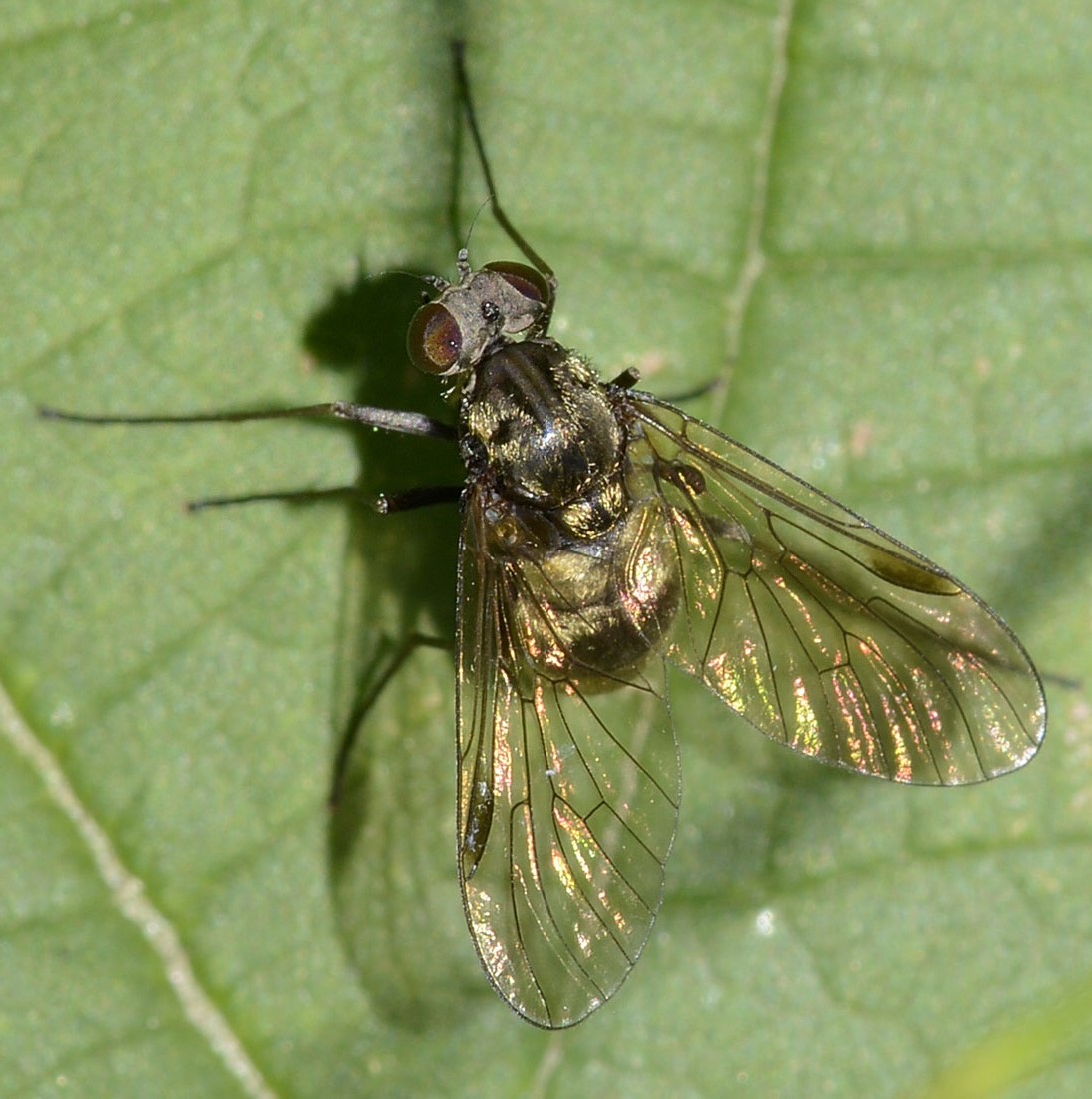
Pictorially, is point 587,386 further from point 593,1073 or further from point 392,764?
point 593,1073

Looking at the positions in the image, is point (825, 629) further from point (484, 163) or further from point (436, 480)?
point (484, 163)

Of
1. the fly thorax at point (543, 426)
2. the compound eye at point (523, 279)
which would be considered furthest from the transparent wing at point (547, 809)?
the compound eye at point (523, 279)

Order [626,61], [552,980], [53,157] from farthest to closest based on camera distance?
[626,61] < [53,157] < [552,980]

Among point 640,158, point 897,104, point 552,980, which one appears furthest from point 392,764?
point 897,104

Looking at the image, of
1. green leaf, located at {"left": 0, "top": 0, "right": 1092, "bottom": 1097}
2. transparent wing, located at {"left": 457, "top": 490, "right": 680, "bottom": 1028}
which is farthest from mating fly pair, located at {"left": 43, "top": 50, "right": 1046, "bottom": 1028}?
green leaf, located at {"left": 0, "top": 0, "right": 1092, "bottom": 1097}

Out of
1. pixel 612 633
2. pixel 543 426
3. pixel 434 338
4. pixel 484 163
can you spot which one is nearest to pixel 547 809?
pixel 612 633

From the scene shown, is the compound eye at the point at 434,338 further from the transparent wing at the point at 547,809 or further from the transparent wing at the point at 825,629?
the transparent wing at the point at 825,629
